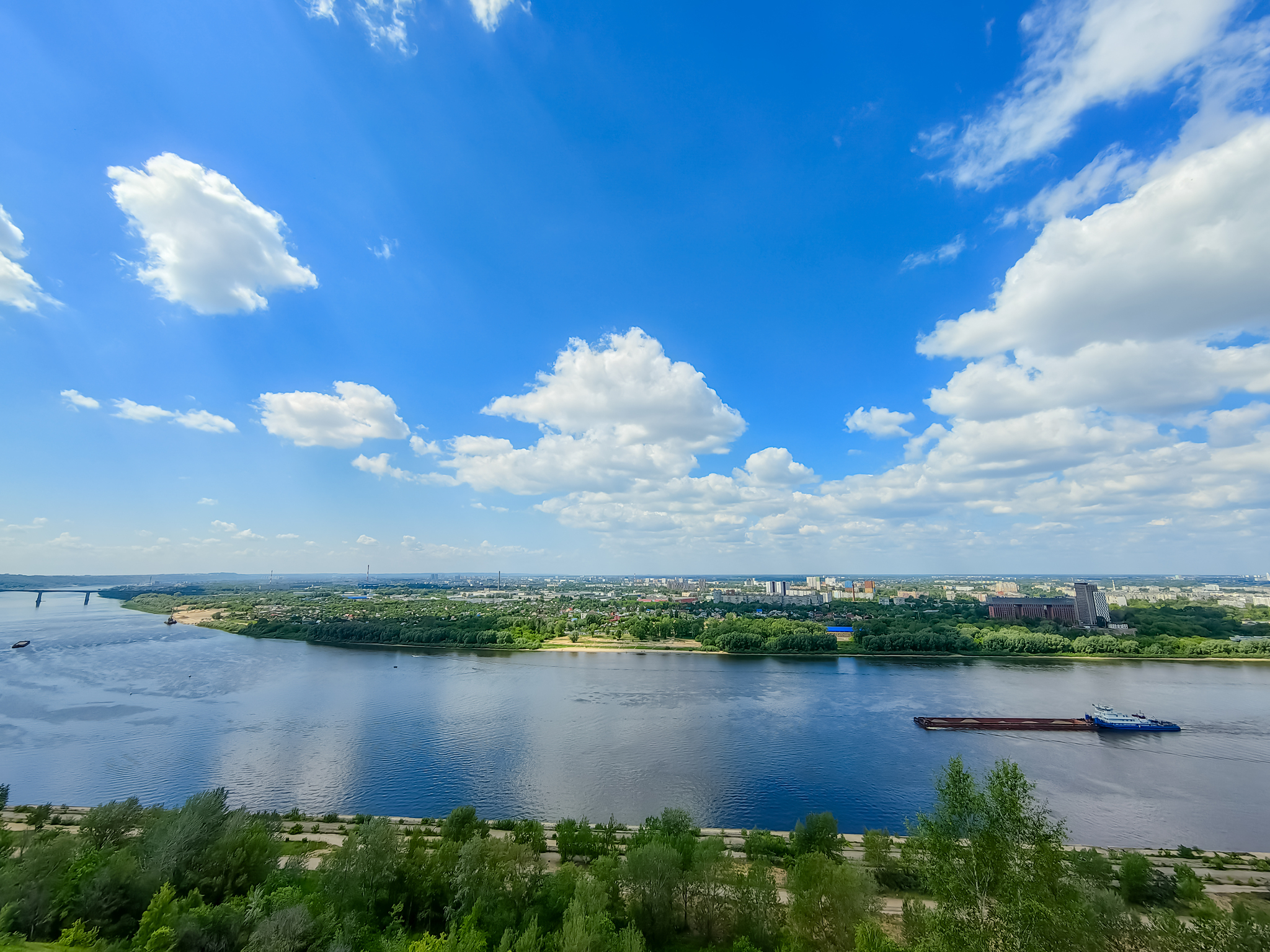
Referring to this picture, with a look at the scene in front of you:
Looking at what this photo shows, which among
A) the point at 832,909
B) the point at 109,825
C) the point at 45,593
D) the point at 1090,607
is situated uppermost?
the point at 1090,607

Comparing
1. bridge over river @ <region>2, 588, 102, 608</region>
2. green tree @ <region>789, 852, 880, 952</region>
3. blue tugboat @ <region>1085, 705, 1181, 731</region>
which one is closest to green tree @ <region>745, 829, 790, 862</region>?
green tree @ <region>789, 852, 880, 952</region>

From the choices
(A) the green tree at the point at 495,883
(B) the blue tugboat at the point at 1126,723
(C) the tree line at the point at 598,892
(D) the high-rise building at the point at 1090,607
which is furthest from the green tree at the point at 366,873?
(D) the high-rise building at the point at 1090,607

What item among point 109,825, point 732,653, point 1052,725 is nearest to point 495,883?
point 109,825

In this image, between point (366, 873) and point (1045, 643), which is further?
point (1045, 643)

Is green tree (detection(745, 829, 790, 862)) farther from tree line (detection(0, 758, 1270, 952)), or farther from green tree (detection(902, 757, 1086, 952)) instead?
green tree (detection(902, 757, 1086, 952))

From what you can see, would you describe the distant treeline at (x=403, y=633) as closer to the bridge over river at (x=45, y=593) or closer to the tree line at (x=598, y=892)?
the tree line at (x=598, y=892)

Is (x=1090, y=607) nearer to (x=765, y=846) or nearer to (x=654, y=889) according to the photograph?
(x=765, y=846)
